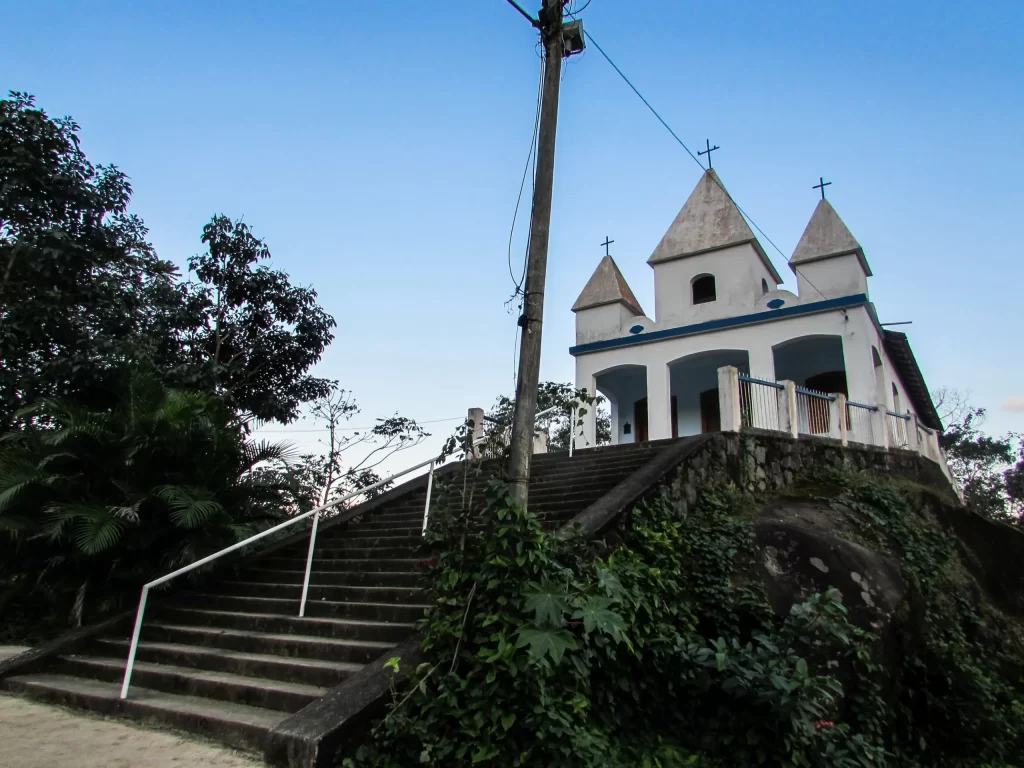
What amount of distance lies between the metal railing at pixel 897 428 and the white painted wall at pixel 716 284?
332cm

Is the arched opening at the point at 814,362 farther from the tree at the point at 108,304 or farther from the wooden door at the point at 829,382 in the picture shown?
the tree at the point at 108,304

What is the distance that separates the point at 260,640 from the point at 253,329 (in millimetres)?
7787

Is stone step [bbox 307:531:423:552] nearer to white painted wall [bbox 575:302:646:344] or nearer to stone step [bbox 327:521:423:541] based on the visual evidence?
stone step [bbox 327:521:423:541]

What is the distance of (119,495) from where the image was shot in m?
7.12

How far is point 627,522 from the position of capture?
5891mm

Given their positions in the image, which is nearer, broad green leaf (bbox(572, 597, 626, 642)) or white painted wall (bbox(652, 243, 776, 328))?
broad green leaf (bbox(572, 597, 626, 642))

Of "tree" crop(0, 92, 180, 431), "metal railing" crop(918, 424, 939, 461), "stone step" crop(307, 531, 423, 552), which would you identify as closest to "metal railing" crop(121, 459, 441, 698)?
"stone step" crop(307, 531, 423, 552)

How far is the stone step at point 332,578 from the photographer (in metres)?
5.95

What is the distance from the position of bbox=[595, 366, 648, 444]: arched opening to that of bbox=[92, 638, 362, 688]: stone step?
11290 millimetres

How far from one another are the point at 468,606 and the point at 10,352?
834 centimetres

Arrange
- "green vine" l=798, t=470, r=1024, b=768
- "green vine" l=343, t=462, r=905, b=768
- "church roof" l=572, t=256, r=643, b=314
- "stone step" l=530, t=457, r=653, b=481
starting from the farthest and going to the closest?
1. "church roof" l=572, t=256, r=643, b=314
2. "stone step" l=530, t=457, r=653, b=481
3. "green vine" l=798, t=470, r=1024, b=768
4. "green vine" l=343, t=462, r=905, b=768

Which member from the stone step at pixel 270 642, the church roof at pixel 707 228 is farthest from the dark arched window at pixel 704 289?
the stone step at pixel 270 642

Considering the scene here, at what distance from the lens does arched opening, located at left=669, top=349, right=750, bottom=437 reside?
49.1 ft

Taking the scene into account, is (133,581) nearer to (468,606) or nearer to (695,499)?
(468,606)
